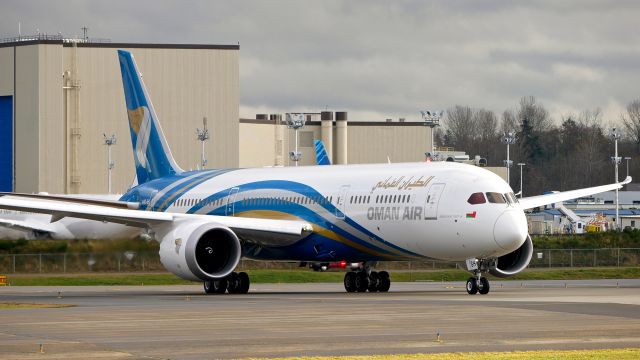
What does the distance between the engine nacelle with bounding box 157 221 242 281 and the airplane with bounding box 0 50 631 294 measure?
0.11ft

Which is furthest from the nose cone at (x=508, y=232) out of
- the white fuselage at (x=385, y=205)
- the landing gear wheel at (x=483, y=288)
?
the landing gear wheel at (x=483, y=288)

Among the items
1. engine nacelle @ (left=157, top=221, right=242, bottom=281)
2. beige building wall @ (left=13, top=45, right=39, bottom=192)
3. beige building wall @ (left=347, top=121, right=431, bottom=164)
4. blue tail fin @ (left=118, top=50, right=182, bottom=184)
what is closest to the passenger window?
engine nacelle @ (left=157, top=221, right=242, bottom=281)

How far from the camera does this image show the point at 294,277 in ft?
197

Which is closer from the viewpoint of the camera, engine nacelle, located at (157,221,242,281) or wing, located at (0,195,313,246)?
engine nacelle, located at (157,221,242,281)

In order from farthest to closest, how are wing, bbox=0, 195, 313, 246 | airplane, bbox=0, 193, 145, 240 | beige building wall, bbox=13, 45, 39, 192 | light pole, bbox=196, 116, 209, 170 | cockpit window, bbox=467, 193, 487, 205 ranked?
beige building wall, bbox=13, 45, 39, 192, light pole, bbox=196, 116, 209, 170, airplane, bbox=0, 193, 145, 240, wing, bbox=0, 195, 313, 246, cockpit window, bbox=467, 193, 487, 205

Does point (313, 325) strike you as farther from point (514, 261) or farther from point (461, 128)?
point (461, 128)

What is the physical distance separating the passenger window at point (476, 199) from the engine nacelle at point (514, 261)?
12.8ft

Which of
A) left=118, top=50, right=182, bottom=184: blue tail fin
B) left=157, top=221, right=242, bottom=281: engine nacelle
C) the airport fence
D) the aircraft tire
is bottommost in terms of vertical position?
the aircraft tire

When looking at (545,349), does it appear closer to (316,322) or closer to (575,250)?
(316,322)

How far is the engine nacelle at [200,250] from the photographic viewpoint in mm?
42469

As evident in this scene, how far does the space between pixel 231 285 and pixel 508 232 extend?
11.1 meters

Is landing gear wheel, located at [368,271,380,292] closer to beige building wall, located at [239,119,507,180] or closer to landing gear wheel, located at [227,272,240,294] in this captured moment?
landing gear wheel, located at [227,272,240,294]

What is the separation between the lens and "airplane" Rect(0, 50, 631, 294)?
4044 centimetres

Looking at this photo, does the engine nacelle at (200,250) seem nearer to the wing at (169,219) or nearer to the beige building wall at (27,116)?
the wing at (169,219)
